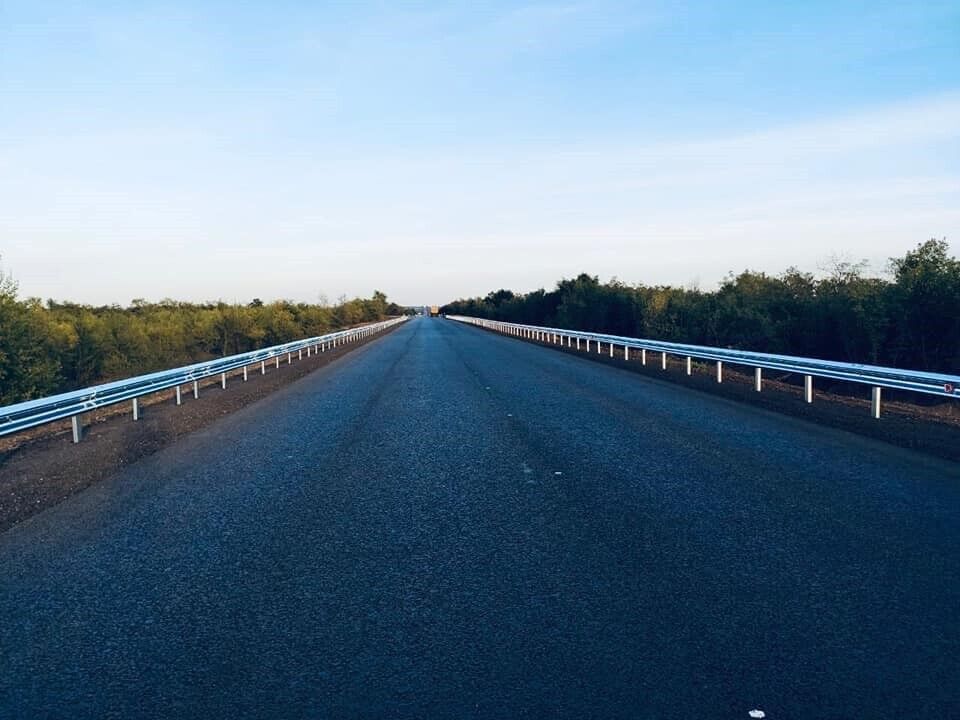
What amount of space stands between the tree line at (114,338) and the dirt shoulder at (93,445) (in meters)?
9.68

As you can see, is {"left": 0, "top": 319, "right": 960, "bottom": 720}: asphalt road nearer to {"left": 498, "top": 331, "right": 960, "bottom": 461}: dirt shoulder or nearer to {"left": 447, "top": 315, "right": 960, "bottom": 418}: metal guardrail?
{"left": 498, "top": 331, "right": 960, "bottom": 461}: dirt shoulder

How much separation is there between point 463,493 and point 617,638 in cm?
383

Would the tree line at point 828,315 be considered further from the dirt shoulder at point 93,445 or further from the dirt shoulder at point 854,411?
the dirt shoulder at point 93,445

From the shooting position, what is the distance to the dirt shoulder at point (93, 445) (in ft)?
27.8

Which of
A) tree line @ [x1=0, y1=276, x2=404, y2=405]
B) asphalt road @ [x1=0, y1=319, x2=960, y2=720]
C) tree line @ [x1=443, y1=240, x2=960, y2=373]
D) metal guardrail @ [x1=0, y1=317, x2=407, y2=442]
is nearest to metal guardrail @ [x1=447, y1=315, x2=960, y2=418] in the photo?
asphalt road @ [x1=0, y1=319, x2=960, y2=720]

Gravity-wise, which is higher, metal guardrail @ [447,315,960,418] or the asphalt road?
metal guardrail @ [447,315,960,418]

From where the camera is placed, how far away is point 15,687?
3836 mm

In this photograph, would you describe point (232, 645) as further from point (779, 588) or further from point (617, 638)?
point (779, 588)

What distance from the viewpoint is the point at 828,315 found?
94.5 feet

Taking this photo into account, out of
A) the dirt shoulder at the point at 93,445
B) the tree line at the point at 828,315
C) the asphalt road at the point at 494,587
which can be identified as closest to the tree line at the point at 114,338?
the dirt shoulder at the point at 93,445

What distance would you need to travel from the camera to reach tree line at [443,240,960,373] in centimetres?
2408

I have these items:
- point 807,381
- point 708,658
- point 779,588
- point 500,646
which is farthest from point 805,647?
point 807,381

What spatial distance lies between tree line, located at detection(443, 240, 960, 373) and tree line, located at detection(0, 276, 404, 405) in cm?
2629

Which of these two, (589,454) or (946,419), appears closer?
(589,454)
